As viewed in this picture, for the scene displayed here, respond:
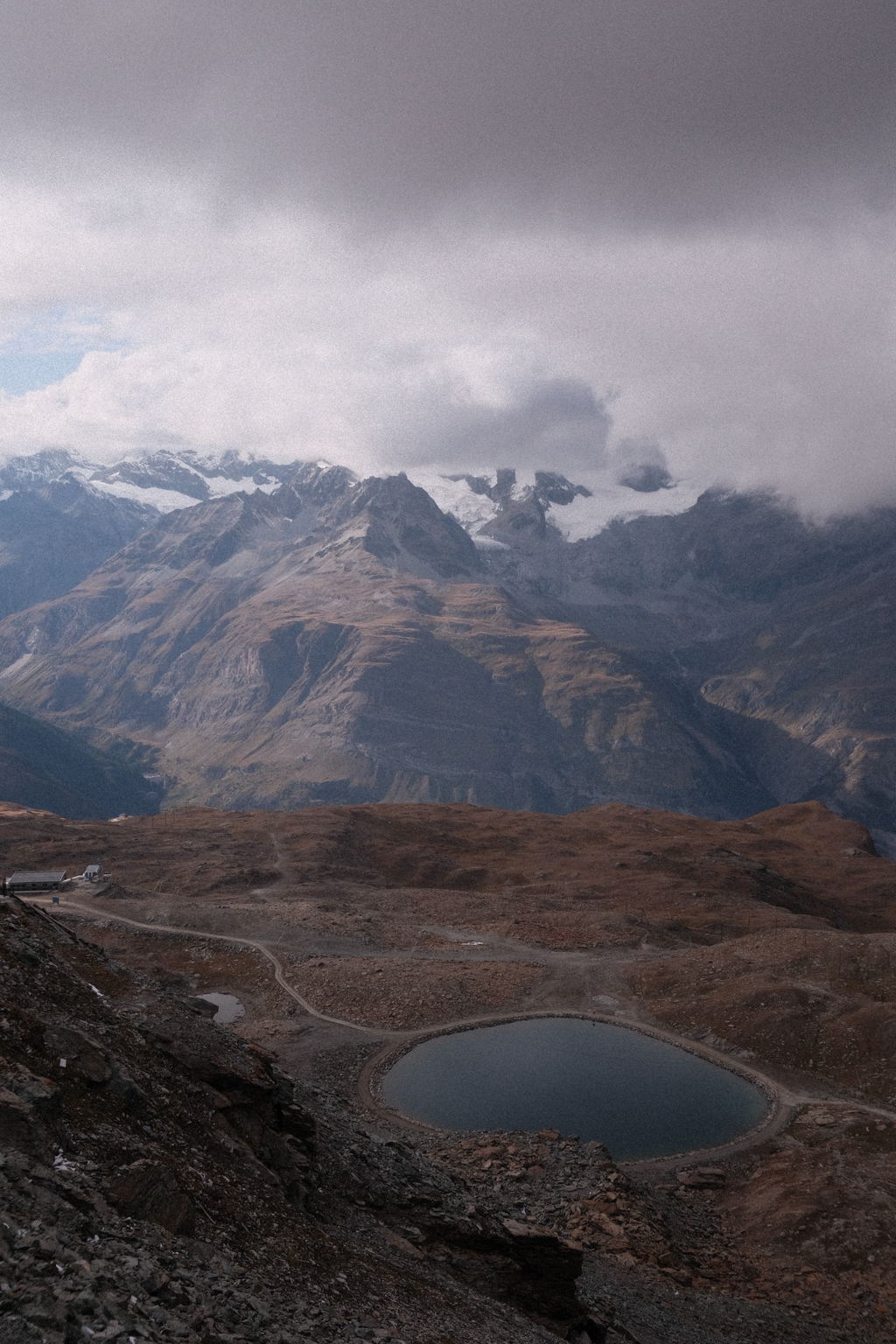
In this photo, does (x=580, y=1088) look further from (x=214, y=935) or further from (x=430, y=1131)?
(x=214, y=935)

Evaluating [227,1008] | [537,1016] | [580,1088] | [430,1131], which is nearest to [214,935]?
[227,1008]

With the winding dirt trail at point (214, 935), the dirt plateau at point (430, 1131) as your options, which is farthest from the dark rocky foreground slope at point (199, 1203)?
the winding dirt trail at point (214, 935)

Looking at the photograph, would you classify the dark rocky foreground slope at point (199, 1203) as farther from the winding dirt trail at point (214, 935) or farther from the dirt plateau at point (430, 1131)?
the winding dirt trail at point (214, 935)

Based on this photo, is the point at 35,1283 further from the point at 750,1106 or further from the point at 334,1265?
the point at 750,1106

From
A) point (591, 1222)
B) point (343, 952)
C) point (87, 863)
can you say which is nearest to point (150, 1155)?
point (591, 1222)

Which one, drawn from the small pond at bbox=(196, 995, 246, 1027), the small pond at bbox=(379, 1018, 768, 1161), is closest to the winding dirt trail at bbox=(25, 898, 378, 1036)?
the small pond at bbox=(196, 995, 246, 1027)
